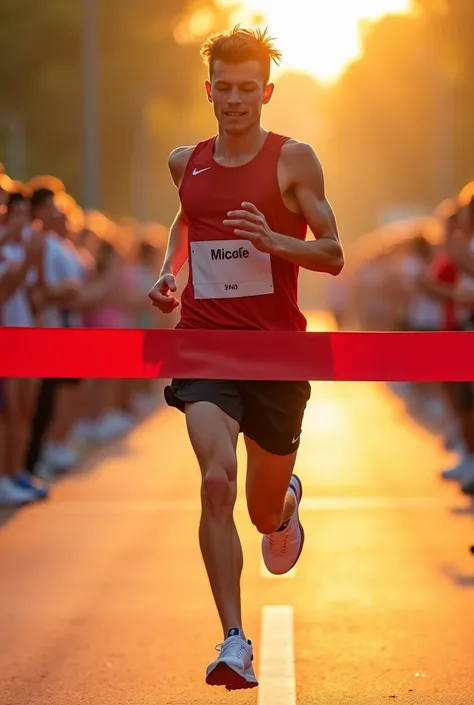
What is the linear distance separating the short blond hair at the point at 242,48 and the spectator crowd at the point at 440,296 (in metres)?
1.24

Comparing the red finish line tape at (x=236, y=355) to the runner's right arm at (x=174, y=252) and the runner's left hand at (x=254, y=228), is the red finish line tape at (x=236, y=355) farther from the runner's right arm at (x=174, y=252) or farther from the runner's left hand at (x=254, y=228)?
the runner's left hand at (x=254, y=228)

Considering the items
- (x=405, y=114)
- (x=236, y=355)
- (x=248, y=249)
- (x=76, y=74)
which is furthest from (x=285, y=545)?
(x=405, y=114)

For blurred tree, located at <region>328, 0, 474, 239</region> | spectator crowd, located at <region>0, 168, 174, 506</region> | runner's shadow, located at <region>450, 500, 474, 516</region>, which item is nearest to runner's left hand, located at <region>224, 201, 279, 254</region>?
spectator crowd, located at <region>0, 168, 174, 506</region>

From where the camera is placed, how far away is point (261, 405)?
650 cm

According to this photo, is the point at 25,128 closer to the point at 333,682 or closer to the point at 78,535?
the point at 78,535

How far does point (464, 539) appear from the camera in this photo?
10.4m

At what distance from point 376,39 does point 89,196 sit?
53.1 m

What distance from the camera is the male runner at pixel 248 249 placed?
6.35m

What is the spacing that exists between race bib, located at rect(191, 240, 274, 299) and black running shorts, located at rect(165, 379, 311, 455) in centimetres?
31

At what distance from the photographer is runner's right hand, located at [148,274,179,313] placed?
252 inches

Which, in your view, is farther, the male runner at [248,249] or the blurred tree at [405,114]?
the blurred tree at [405,114]

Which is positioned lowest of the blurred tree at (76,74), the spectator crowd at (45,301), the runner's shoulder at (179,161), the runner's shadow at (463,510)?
the runner's shoulder at (179,161)

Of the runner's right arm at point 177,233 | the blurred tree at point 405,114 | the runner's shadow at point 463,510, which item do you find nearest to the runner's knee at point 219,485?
the runner's right arm at point 177,233

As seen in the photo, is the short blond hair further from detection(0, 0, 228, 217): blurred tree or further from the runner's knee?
detection(0, 0, 228, 217): blurred tree
